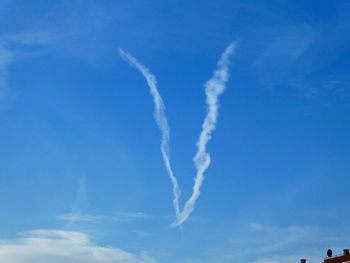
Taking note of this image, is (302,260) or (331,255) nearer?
(331,255)

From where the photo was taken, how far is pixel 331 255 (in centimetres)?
10094

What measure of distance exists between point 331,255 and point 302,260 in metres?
12.7

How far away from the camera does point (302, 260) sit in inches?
4441
